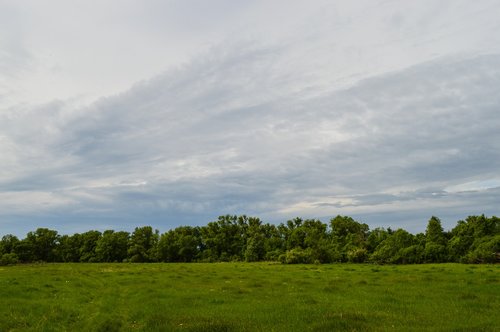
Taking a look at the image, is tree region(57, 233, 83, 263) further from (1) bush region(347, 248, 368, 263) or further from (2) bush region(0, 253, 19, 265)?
(1) bush region(347, 248, 368, 263)

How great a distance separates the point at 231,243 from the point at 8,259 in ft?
244

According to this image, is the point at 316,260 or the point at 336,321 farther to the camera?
the point at 316,260

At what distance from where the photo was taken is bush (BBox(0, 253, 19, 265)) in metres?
129

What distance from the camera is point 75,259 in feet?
491

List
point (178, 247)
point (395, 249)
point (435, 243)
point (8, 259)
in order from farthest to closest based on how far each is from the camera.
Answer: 1. point (178, 247)
2. point (8, 259)
3. point (395, 249)
4. point (435, 243)

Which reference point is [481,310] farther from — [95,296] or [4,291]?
[4,291]

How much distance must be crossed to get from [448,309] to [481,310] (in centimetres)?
170

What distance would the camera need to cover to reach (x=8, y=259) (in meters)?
130

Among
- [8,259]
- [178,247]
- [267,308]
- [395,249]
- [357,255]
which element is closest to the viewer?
[267,308]

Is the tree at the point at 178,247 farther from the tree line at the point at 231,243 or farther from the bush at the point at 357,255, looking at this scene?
the bush at the point at 357,255

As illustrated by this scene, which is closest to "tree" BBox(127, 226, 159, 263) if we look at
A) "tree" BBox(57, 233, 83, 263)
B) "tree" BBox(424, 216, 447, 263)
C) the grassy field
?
"tree" BBox(57, 233, 83, 263)

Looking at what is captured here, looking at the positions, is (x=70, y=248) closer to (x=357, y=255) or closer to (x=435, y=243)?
(x=357, y=255)

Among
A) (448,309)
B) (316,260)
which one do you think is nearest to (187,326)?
(448,309)

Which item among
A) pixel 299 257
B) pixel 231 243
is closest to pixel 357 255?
pixel 299 257
